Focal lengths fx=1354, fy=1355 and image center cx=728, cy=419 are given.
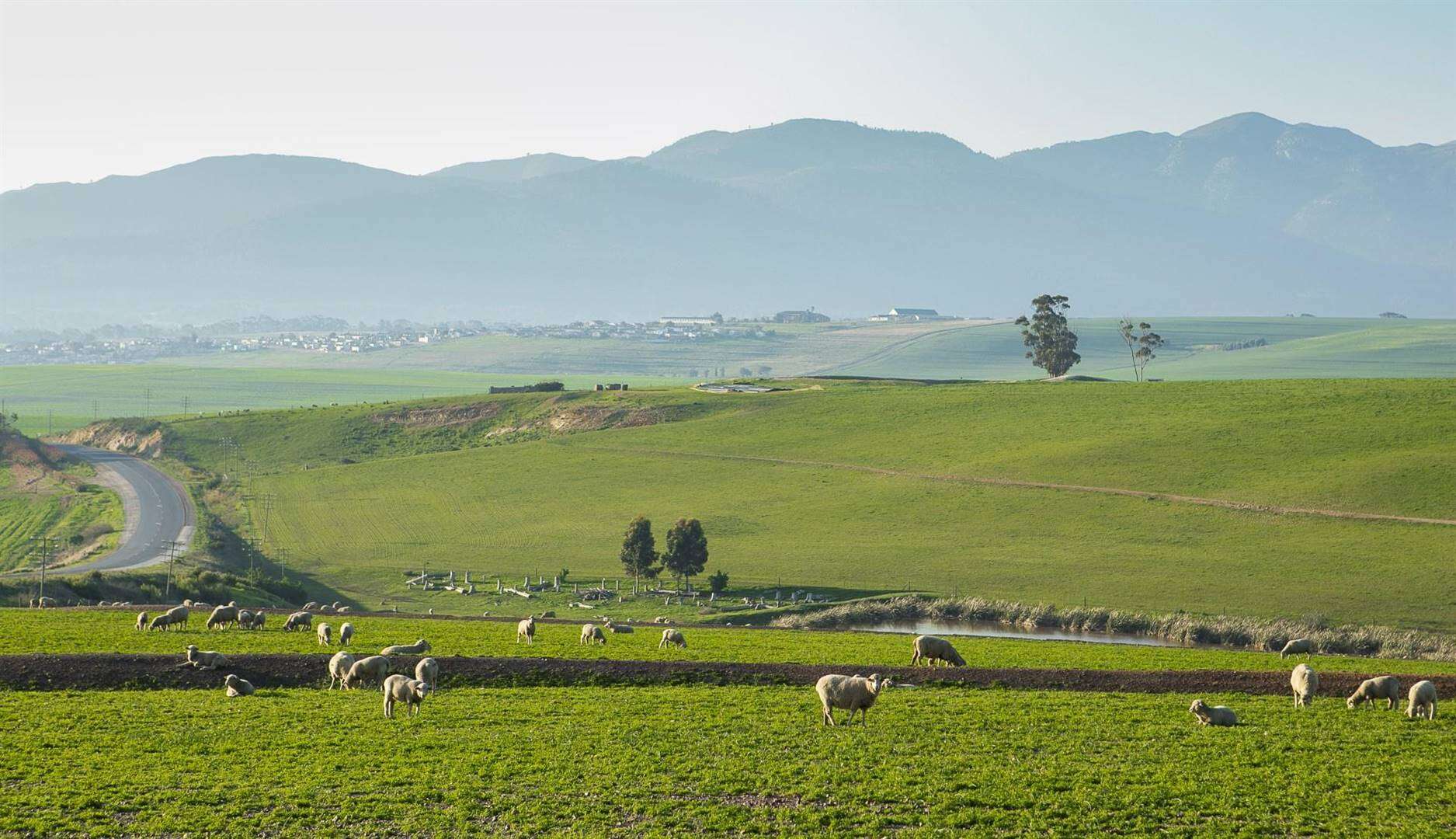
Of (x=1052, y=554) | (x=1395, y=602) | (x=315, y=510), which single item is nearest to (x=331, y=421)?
(x=315, y=510)

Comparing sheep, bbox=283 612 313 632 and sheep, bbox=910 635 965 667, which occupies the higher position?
sheep, bbox=910 635 965 667

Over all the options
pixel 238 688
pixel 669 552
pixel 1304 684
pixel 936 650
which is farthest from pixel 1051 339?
pixel 238 688

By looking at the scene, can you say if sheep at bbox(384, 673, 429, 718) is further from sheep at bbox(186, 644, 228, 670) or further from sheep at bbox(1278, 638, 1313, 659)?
sheep at bbox(1278, 638, 1313, 659)

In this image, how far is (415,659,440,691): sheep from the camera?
31.4 m

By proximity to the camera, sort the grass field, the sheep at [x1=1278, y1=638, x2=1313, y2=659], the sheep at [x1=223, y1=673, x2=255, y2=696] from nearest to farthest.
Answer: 1. the grass field
2. the sheep at [x1=223, y1=673, x2=255, y2=696]
3. the sheep at [x1=1278, y1=638, x2=1313, y2=659]

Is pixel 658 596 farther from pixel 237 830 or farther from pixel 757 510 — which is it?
pixel 237 830

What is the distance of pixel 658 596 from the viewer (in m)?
72.6

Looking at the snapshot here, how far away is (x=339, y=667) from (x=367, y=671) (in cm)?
76

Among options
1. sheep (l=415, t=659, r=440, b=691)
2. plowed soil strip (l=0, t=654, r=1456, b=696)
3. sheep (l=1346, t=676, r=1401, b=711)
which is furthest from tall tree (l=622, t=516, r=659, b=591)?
sheep (l=1346, t=676, r=1401, b=711)

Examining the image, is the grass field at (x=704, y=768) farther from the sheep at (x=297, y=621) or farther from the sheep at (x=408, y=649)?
the sheep at (x=297, y=621)

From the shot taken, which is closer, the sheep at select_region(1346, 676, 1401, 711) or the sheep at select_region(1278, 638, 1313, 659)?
the sheep at select_region(1346, 676, 1401, 711)

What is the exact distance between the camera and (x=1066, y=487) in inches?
3647

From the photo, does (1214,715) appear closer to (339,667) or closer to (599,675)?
(599,675)

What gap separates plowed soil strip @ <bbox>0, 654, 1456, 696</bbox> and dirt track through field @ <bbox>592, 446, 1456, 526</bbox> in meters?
46.9
